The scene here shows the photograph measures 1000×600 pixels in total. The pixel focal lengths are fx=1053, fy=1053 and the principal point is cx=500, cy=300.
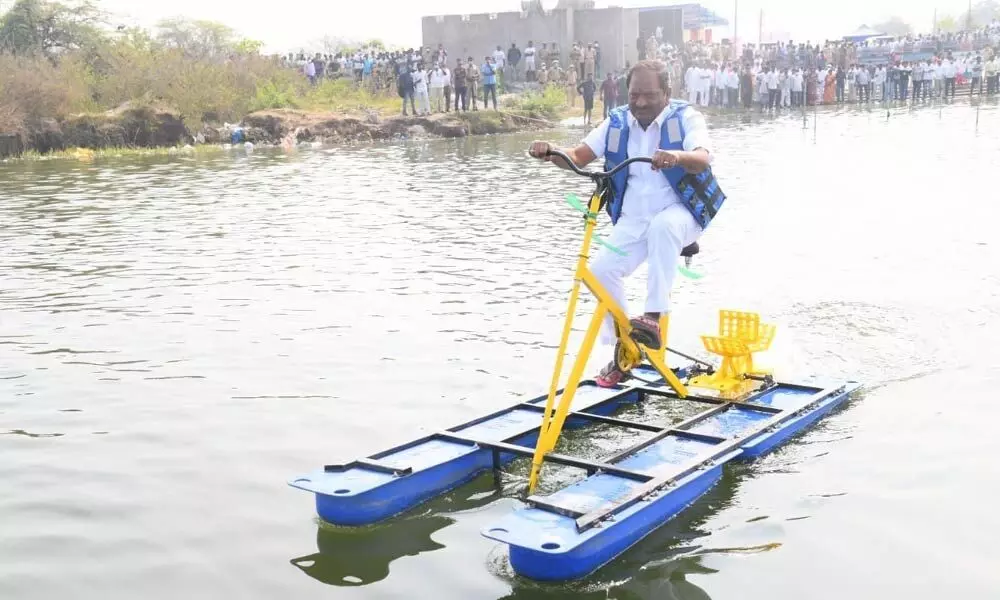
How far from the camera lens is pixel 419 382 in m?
7.51

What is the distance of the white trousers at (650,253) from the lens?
5.93m

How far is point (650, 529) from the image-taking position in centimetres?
488

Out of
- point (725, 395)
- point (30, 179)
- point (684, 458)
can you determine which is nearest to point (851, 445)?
point (725, 395)

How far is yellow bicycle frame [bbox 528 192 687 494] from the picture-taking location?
5156 mm

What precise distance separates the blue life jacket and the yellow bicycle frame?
2.14ft

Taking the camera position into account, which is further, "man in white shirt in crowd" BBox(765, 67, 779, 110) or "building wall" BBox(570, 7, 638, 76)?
"building wall" BBox(570, 7, 638, 76)

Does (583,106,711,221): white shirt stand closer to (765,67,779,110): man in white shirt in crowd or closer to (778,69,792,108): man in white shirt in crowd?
(765,67,779,110): man in white shirt in crowd

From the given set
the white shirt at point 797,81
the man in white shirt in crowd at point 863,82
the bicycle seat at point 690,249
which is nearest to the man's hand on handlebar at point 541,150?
the bicycle seat at point 690,249

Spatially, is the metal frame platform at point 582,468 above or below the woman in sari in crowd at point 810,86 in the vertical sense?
below

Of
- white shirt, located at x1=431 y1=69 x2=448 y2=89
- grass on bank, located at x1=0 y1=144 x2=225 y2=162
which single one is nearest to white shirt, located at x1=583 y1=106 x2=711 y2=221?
grass on bank, located at x1=0 y1=144 x2=225 y2=162

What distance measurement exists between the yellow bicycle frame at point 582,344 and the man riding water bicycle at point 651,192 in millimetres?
150

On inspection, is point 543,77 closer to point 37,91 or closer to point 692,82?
point 692,82

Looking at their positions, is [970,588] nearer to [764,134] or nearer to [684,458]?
[684,458]

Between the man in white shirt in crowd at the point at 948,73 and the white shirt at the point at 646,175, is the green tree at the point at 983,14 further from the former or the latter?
the white shirt at the point at 646,175
